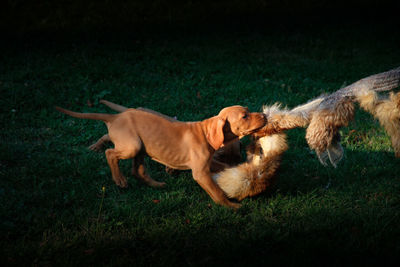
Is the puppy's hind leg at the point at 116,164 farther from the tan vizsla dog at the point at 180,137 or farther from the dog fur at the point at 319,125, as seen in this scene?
the dog fur at the point at 319,125

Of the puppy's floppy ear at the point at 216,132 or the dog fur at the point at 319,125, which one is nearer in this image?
the dog fur at the point at 319,125

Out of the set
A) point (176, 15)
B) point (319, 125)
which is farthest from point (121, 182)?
point (176, 15)

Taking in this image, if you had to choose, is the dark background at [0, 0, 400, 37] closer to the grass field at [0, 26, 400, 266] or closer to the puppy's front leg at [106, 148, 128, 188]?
the grass field at [0, 26, 400, 266]

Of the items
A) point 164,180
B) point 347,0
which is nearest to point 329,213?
point 164,180

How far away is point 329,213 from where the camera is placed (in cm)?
343

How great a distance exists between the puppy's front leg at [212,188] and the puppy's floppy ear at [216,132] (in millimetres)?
261

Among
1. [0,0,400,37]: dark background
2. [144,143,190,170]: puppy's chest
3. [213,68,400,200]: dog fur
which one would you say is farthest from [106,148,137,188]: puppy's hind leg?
[0,0,400,37]: dark background

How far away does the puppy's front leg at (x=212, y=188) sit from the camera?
3.56 meters

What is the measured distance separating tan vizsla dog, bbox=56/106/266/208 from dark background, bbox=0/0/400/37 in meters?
5.60

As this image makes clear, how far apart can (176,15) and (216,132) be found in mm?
6977

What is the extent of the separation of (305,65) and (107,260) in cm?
603

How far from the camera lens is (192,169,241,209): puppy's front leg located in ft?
11.7

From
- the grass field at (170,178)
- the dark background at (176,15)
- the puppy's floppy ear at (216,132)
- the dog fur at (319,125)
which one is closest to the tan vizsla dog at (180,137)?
the puppy's floppy ear at (216,132)

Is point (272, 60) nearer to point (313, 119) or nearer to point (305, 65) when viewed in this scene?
point (305, 65)
